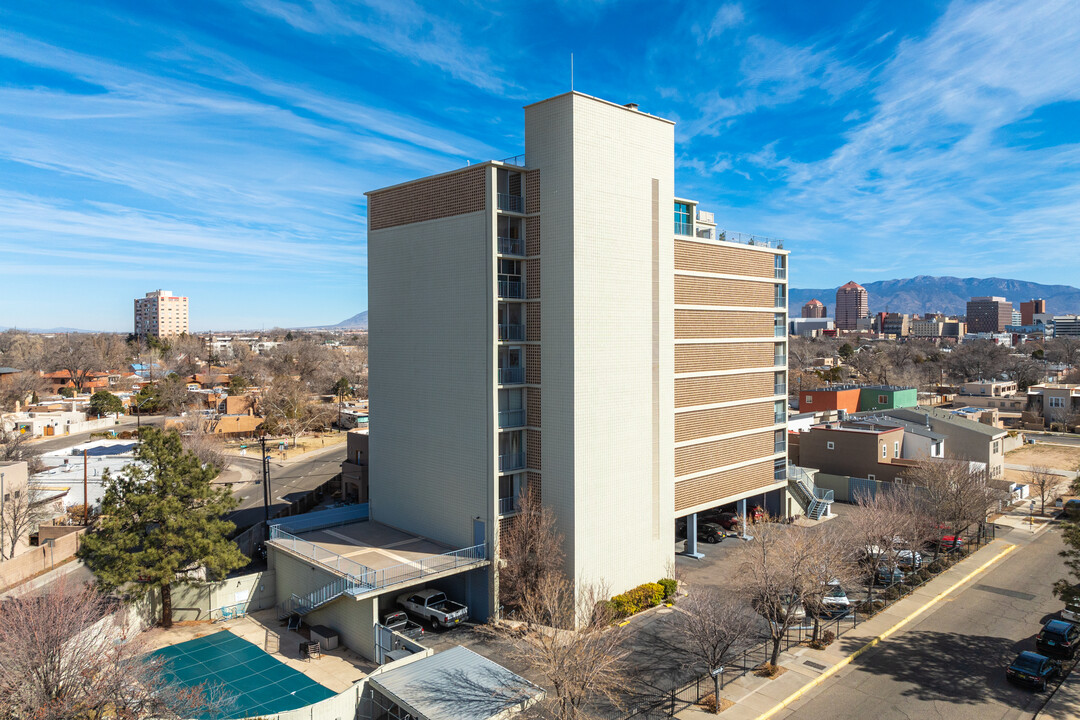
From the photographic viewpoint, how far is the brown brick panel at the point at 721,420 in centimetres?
3734

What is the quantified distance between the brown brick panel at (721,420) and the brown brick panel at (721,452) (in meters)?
0.65

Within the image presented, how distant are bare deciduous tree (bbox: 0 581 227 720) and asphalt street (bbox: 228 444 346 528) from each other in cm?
2810

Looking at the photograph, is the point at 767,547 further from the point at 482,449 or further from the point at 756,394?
the point at 756,394

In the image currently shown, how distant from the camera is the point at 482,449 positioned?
31766 millimetres

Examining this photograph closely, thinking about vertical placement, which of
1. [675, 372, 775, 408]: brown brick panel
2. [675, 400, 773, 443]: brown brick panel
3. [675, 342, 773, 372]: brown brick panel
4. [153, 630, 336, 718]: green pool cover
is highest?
[675, 342, 773, 372]: brown brick panel

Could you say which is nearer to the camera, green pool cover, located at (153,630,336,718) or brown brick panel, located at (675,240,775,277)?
green pool cover, located at (153,630,336,718)

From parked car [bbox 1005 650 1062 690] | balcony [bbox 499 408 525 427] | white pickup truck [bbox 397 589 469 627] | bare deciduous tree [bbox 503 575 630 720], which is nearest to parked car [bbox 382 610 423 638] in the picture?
white pickup truck [bbox 397 589 469 627]

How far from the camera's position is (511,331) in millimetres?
32562

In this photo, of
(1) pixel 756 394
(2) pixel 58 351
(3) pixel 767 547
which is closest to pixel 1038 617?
(3) pixel 767 547

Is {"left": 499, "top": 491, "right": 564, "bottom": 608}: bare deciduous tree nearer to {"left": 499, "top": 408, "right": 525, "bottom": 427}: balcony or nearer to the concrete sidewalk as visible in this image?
{"left": 499, "top": 408, "right": 525, "bottom": 427}: balcony

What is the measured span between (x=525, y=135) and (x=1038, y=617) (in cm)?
3352

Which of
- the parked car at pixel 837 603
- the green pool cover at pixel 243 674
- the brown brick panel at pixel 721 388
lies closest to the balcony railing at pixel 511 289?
the brown brick panel at pixel 721 388

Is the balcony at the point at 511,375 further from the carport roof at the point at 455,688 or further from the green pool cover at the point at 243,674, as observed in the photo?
the green pool cover at the point at 243,674

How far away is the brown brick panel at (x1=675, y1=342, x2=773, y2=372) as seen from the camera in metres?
37.4
